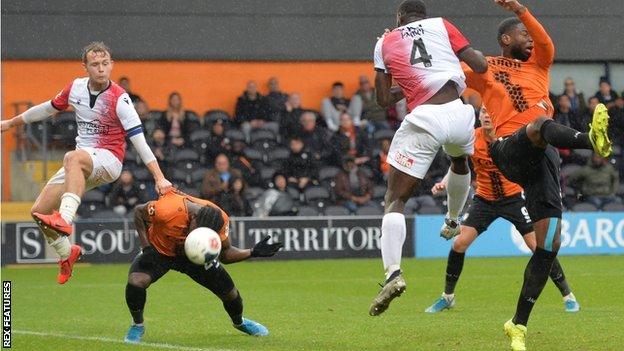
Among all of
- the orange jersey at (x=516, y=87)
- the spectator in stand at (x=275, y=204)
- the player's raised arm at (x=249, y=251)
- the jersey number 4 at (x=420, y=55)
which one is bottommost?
the spectator in stand at (x=275, y=204)

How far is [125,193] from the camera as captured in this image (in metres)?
22.5

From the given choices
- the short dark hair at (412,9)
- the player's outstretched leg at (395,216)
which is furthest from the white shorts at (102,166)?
the short dark hair at (412,9)

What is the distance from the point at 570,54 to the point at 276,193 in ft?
29.5

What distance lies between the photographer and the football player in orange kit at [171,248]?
10562mm

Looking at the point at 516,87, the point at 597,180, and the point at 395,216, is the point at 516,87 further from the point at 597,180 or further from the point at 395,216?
the point at 597,180

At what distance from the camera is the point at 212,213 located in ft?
34.7

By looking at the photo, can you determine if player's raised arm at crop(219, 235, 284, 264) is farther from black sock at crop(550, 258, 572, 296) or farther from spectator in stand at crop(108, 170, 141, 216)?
spectator in stand at crop(108, 170, 141, 216)

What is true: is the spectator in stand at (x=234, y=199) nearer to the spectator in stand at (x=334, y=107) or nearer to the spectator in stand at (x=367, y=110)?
the spectator in stand at (x=334, y=107)

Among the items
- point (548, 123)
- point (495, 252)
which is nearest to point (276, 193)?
point (495, 252)

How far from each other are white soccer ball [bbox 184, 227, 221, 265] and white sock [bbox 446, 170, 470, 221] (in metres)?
2.37

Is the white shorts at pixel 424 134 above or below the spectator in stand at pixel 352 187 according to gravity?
above

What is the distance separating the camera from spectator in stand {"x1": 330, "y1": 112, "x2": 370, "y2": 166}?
2419 cm

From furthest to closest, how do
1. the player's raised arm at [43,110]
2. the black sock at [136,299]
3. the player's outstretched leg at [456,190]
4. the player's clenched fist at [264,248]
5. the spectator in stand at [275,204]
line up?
the spectator in stand at [275,204] → the player's raised arm at [43,110] → the player's outstretched leg at [456,190] → the black sock at [136,299] → the player's clenched fist at [264,248]

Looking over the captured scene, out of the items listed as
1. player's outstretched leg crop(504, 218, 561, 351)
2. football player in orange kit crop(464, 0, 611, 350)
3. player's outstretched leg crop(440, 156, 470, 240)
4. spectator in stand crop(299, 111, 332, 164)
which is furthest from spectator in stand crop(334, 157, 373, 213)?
player's outstretched leg crop(504, 218, 561, 351)
